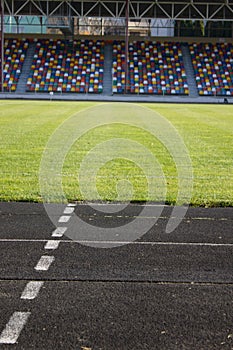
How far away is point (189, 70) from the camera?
54062 millimetres

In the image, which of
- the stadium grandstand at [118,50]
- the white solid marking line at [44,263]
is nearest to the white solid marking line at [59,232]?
the white solid marking line at [44,263]

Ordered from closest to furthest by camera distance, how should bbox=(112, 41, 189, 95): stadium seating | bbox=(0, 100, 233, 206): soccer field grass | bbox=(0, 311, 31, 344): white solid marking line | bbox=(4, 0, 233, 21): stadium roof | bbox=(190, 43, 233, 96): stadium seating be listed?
bbox=(0, 311, 31, 344): white solid marking line → bbox=(0, 100, 233, 206): soccer field grass → bbox=(112, 41, 189, 95): stadium seating → bbox=(4, 0, 233, 21): stadium roof → bbox=(190, 43, 233, 96): stadium seating

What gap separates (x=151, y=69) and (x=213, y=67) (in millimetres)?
5324

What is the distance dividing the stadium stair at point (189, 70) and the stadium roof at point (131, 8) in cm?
293

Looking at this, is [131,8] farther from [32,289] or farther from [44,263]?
[32,289]

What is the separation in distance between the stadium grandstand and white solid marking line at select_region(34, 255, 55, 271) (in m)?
41.4

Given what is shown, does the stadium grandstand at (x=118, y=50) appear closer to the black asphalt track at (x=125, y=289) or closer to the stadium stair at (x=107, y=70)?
the stadium stair at (x=107, y=70)

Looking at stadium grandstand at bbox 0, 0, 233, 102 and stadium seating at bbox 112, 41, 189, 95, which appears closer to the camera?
stadium grandstand at bbox 0, 0, 233, 102

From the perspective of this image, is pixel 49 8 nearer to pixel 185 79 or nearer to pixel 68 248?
pixel 185 79

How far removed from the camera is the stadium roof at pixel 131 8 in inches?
1993

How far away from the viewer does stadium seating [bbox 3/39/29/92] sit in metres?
51.2

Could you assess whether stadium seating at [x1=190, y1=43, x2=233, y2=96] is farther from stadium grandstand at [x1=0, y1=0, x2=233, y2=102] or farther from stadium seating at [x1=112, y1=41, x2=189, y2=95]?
stadium seating at [x1=112, y1=41, x2=189, y2=95]

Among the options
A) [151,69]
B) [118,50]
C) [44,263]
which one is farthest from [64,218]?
[118,50]

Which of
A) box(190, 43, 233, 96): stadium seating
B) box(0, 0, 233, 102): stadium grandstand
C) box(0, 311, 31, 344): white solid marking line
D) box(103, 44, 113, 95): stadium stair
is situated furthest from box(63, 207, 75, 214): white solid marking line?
box(190, 43, 233, 96): stadium seating
